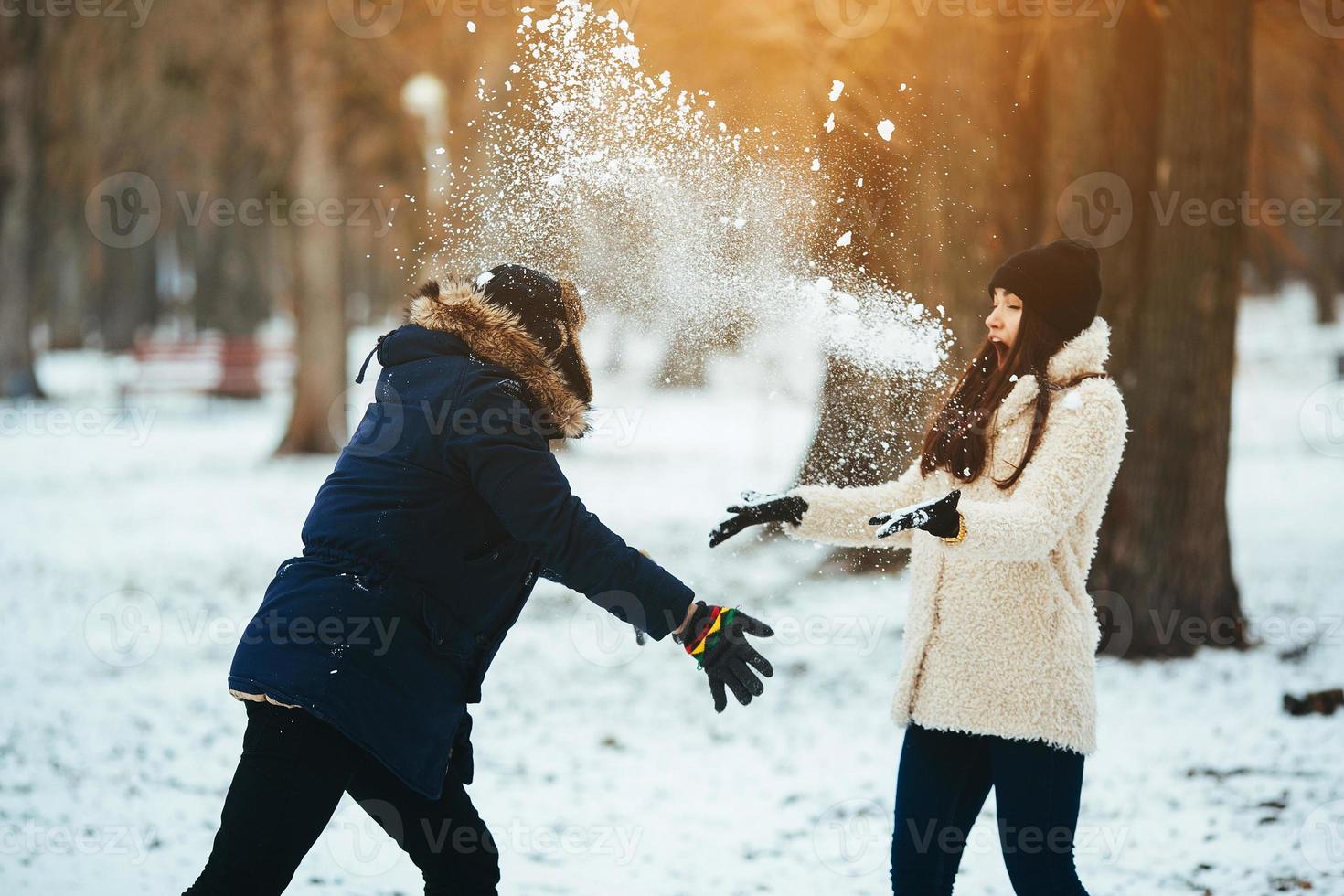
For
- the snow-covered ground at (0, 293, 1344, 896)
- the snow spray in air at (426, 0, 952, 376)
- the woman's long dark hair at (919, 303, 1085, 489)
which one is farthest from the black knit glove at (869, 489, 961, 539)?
the snow-covered ground at (0, 293, 1344, 896)

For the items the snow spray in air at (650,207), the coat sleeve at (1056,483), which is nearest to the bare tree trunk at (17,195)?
the snow spray in air at (650,207)

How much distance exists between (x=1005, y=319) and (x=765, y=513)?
28.8 inches

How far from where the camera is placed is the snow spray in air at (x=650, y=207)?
13.0 feet

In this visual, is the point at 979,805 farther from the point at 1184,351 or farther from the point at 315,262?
the point at 315,262

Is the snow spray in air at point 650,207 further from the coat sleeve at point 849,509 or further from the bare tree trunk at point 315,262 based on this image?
the bare tree trunk at point 315,262

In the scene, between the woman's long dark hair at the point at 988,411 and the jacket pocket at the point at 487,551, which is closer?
the jacket pocket at the point at 487,551

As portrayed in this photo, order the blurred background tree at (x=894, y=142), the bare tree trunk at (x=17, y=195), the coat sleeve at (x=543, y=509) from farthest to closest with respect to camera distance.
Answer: the bare tree trunk at (x=17, y=195), the blurred background tree at (x=894, y=142), the coat sleeve at (x=543, y=509)

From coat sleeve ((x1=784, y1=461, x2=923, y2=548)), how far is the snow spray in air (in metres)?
0.98

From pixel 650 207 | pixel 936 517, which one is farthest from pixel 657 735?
pixel 936 517

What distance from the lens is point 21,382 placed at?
853 inches

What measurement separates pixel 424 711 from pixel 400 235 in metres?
20.1

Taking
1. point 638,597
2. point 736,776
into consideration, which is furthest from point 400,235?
point 638,597

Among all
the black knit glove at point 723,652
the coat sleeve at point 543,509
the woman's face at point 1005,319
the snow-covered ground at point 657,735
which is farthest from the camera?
the snow-covered ground at point 657,735

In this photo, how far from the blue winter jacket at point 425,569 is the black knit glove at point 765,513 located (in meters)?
0.47
